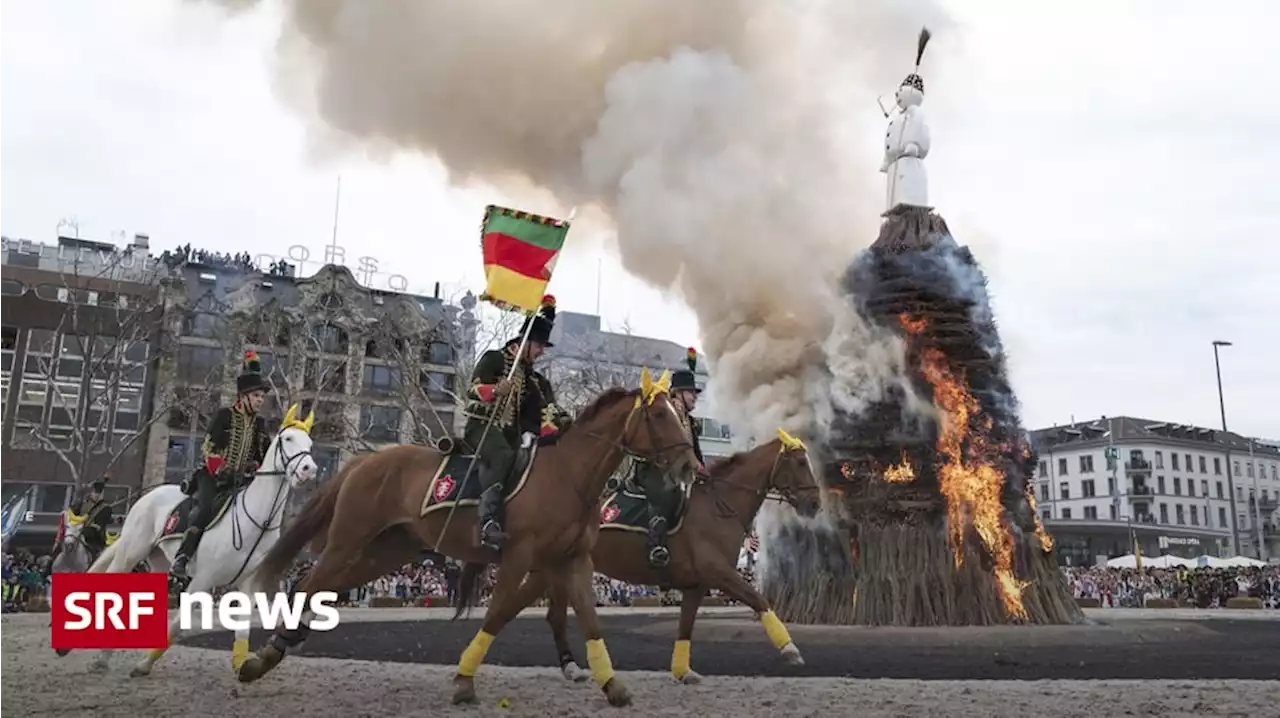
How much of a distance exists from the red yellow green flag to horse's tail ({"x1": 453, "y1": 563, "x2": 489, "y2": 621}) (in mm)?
3122

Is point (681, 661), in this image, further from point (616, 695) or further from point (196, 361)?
point (196, 361)

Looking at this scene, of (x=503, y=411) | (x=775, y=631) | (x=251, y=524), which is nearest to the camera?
(x=503, y=411)

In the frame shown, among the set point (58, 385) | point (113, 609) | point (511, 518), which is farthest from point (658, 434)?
point (58, 385)

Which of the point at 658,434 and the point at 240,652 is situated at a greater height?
the point at 658,434

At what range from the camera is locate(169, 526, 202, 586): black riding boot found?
1157 centimetres

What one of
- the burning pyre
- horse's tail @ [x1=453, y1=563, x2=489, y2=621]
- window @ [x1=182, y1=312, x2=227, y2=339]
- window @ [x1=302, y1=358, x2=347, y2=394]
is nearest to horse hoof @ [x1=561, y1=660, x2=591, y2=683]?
horse's tail @ [x1=453, y1=563, x2=489, y2=621]

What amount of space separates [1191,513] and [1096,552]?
99.5 ft

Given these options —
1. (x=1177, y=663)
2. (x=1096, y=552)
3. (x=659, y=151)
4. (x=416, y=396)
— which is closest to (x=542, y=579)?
(x=1177, y=663)

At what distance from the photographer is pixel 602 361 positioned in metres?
61.3

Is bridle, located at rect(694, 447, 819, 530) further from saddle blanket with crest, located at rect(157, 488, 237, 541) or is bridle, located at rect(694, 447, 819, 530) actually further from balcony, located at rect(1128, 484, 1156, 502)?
balcony, located at rect(1128, 484, 1156, 502)

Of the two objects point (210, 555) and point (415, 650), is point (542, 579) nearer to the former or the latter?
point (210, 555)

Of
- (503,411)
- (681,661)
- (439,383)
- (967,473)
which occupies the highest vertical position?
(439,383)

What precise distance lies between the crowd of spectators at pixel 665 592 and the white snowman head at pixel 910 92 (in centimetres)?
1627

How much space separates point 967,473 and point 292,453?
13.3 metres
